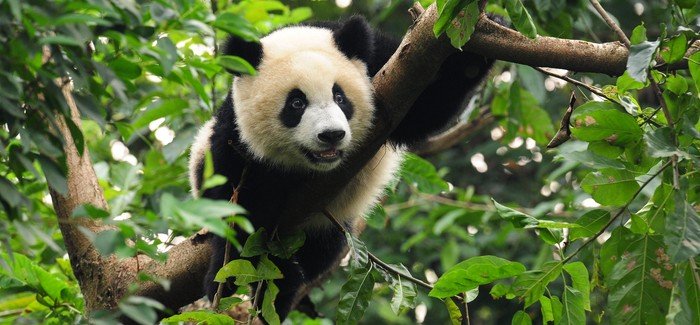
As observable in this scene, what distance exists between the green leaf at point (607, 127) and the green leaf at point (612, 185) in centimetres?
12

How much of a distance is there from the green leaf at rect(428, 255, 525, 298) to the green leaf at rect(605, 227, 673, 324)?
0.35 m

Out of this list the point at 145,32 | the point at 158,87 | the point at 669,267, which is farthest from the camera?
the point at 158,87

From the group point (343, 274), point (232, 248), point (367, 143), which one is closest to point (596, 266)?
point (367, 143)

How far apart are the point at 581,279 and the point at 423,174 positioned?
244cm

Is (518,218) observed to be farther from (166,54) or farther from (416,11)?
(166,54)

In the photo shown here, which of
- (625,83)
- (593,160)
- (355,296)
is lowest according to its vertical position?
(355,296)

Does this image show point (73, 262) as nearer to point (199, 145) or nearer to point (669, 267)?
point (199, 145)

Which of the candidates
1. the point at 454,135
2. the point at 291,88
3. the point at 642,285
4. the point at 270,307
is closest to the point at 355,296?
the point at 270,307

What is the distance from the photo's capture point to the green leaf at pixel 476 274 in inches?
117

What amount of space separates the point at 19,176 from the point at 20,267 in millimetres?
1423

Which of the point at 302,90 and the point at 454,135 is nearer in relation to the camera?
the point at 302,90

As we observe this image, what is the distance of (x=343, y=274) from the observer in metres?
8.55

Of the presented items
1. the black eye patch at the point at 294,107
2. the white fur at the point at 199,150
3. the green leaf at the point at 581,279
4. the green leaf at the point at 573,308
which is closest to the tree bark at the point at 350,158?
the black eye patch at the point at 294,107

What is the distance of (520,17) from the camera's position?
2.73m
